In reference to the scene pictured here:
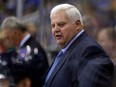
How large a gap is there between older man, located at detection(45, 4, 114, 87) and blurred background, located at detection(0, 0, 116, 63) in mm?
1458

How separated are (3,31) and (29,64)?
186cm

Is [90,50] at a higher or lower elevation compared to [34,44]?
higher

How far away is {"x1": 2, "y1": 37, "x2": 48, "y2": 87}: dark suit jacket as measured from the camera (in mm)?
5387

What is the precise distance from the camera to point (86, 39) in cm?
469

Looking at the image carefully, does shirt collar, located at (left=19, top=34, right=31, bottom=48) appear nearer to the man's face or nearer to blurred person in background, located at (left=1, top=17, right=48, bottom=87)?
blurred person in background, located at (left=1, top=17, right=48, bottom=87)

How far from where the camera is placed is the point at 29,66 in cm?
573

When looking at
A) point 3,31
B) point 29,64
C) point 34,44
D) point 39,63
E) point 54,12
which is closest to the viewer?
point 54,12

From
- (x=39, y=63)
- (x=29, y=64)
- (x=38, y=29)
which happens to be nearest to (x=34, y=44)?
(x=39, y=63)

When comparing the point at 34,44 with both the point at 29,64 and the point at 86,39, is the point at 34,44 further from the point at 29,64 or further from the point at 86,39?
the point at 86,39

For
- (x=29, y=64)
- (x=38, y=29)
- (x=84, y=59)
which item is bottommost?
(x=38, y=29)

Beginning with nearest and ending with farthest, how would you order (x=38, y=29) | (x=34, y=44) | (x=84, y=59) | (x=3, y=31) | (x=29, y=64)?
(x=84, y=59) → (x=29, y=64) → (x=34, y=44) → (x=3, y=31) → (x=38, y=29)

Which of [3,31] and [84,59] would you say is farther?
[3,31]

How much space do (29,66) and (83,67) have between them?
1.41 meters

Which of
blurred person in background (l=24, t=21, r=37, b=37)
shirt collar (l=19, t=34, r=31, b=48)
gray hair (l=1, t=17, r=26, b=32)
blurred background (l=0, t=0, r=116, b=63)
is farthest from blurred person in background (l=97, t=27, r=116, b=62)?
blurred person in background (l=24, t=21, r=37, b=37)
